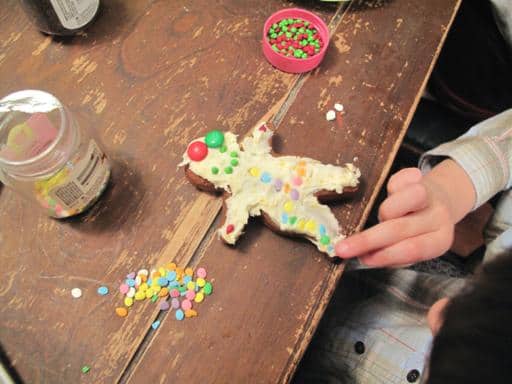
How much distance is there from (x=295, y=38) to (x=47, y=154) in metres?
0.45

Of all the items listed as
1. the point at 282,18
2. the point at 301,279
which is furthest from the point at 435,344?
the point at 282,18

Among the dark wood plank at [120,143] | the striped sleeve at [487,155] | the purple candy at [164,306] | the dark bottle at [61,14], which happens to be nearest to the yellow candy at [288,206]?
the dark wood plank at [120,143]

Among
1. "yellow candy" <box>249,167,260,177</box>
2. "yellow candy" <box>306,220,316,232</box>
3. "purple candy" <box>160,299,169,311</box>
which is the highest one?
"yellow candy" <box>249,167,260,177</box>

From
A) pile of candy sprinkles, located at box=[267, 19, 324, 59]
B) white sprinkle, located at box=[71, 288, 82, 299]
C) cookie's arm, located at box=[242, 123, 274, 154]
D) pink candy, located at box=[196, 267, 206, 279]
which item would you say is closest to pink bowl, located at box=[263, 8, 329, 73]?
pile of candy sprinkles, located at box=[267, 19, 324, 59]

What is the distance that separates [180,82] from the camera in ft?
2.19

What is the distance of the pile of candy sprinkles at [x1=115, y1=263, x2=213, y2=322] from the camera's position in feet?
1.75

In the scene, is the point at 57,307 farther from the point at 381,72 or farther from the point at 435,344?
the point at 381,72

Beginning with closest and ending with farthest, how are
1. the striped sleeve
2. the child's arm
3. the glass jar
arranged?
the glass jar → the child's arm → the striped sleeve

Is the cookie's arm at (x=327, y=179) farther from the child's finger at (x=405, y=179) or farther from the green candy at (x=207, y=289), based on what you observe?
the green candy at (x=207, y=289)

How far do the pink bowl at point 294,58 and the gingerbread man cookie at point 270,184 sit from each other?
16cm

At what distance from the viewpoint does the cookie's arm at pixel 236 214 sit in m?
0.54

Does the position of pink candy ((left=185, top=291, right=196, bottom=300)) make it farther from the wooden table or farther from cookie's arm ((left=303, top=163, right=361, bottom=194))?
cookie's arm ((left=303, top=163, right=361, bottom=194))

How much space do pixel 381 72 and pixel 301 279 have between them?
0.39 m

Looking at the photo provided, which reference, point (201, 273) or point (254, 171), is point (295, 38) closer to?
point (254, 171)
